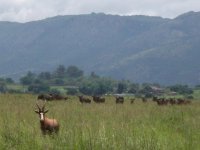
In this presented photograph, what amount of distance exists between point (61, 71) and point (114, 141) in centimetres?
15786

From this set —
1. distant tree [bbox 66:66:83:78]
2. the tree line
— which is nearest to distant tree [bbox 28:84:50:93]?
the tree line

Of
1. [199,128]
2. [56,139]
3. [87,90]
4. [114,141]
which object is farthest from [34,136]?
[87,90]

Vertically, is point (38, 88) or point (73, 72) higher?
point (73, 72)

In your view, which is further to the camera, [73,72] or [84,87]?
[73,72]

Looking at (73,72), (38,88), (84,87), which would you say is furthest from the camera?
(73,72)

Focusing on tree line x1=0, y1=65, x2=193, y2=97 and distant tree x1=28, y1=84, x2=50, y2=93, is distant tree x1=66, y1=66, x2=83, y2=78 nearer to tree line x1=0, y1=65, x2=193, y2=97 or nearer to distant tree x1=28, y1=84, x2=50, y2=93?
tree line x1=0, y1=65, x2=193, y2=97

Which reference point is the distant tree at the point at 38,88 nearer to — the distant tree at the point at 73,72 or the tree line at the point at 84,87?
the tree line at the point at 84,87

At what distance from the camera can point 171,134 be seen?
539 inches

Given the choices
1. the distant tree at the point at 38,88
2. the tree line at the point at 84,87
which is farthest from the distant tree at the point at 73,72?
the distant tree at the point at 38,88

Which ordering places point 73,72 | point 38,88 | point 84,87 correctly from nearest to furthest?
point 38,88
point 84,87
point 73,72

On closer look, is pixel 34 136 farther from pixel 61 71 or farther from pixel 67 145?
pixel 61 71

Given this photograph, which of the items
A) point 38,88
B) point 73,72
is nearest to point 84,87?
point 38,88

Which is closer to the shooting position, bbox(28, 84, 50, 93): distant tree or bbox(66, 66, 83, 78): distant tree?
bbox(28, 84, 50, 93): distant tree

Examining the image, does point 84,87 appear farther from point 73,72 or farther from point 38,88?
point 73,72
